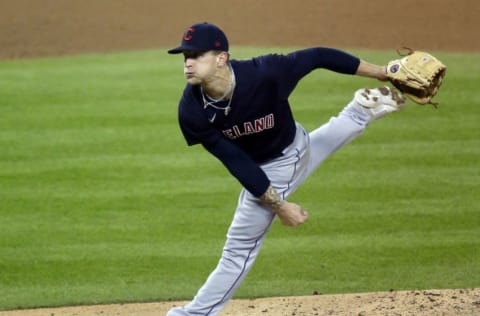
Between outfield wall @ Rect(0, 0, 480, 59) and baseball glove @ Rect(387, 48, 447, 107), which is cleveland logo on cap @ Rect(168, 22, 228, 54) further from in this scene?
outfield wall @ Rect(0, 0, 480, 59)


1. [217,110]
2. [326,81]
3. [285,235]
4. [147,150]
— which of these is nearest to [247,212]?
[217,110]

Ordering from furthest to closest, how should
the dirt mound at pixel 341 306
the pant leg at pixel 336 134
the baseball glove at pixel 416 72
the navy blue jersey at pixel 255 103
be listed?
the dirt mound at pixel 341 306 → the pant leg at pixel 336 134 → the baseball glove at pixel 416 72 → the navy blue jersey at pixel 255 103

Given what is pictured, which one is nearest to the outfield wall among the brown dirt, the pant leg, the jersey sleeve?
the brown dirt

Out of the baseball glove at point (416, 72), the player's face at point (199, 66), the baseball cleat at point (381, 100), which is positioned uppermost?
the player's face at point (199, 66)

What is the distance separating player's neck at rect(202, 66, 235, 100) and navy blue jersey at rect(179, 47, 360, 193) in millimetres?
35

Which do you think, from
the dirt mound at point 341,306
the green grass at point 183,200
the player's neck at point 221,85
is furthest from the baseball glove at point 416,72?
the green grass at point 183,200

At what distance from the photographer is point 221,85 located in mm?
5539

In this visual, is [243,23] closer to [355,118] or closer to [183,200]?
[183,200]

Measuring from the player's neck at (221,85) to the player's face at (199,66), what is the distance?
4 cm

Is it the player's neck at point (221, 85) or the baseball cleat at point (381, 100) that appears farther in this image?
the baseball cleat at point (381, 100)

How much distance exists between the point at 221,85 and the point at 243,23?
10.1m

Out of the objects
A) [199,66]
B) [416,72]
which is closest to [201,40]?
[199,66]

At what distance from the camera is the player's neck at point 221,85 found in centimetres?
552

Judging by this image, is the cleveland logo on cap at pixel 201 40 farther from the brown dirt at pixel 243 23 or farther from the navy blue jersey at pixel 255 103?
the brown dirt at pixel 243 23
